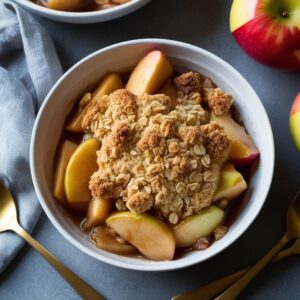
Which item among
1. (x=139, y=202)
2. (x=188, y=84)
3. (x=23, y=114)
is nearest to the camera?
(x=139, y=202)

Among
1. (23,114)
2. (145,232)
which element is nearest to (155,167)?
(145,232)

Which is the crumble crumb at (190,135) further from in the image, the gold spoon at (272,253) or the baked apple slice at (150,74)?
the gold spoon at (272,253)

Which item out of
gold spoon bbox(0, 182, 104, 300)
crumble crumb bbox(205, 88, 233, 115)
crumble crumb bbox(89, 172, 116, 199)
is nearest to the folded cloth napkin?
gold spoon bbox(0, 182, 104, 300)

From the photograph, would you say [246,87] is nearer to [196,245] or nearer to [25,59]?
[196,245]

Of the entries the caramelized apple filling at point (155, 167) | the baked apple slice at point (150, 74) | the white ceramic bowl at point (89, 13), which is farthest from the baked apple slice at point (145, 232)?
the white ceramic bowl at point (89, 13)

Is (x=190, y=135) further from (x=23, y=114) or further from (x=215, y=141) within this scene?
(x=23, y=114)

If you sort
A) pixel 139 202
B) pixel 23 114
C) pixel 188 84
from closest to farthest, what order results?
pixel 139 202
pixel 188 84
pixel 23 114
